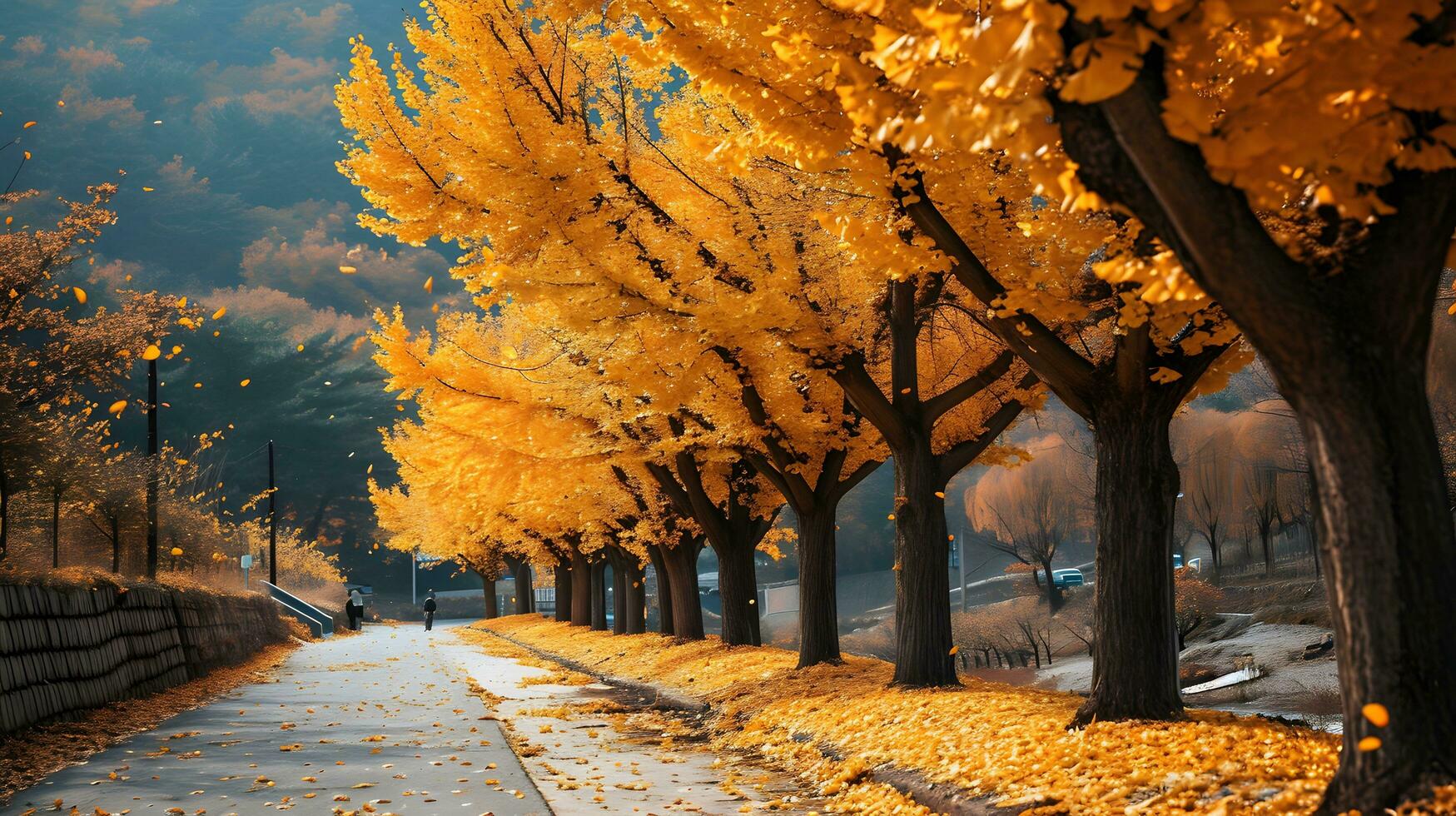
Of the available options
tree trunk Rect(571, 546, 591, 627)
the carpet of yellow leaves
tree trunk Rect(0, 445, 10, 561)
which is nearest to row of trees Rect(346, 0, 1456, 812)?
the carpet of yellow leaves

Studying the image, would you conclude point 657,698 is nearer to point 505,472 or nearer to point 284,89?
point 505,472

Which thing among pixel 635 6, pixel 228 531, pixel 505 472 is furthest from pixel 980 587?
pixel 635 6

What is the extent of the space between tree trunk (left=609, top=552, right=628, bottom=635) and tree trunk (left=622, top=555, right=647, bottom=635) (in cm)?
11

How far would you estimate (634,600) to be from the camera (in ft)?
102

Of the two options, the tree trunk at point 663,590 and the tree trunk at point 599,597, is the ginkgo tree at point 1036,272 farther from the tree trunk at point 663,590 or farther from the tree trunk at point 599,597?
the tree trunk at point 599,597

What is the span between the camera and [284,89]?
504 ft

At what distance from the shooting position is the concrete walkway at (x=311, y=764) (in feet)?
23.2

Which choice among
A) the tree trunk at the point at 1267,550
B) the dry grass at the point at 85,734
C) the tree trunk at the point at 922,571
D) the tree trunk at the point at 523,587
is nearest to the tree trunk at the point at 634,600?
the dry grass at the point at 85,734

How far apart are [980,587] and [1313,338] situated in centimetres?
6208

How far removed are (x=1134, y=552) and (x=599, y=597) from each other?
104ft

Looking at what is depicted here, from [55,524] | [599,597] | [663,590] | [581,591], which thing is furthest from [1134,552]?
[599,597]

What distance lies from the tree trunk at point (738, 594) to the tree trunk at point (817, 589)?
3598 mm

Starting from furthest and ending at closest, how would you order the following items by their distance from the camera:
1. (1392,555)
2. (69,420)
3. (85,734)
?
(69,420), (85,734), (1392,555)

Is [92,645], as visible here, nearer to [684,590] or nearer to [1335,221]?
[1335,221]
